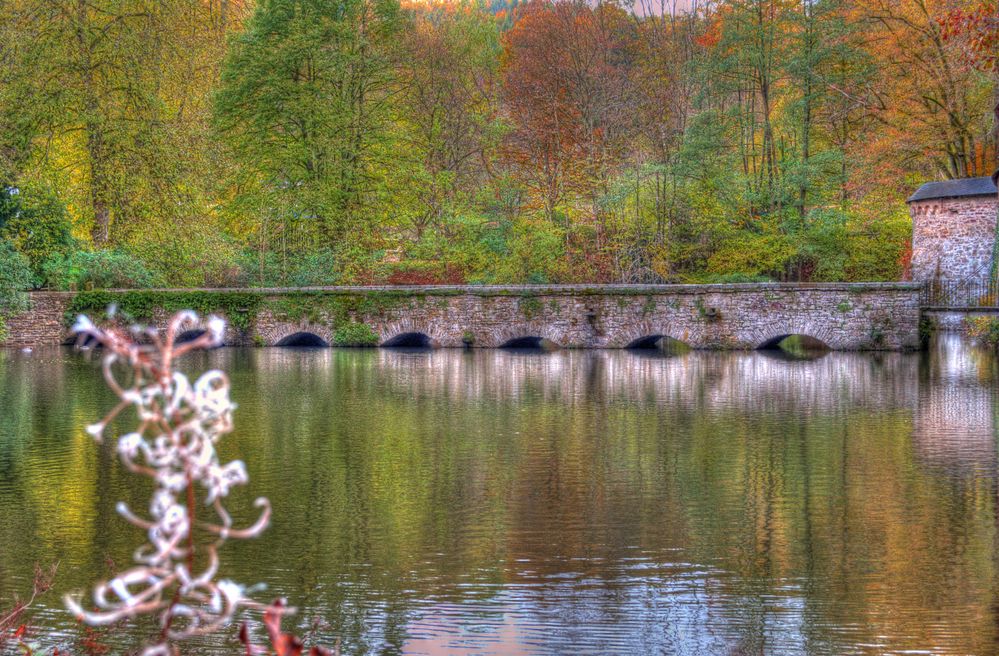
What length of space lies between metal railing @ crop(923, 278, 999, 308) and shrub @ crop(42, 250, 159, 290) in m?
19.4

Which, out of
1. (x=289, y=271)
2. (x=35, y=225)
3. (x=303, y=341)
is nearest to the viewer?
(x=35, y=225)

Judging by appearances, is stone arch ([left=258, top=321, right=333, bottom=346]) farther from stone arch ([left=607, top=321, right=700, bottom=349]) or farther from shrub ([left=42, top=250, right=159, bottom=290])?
stone arch ([left=607, top=321, right=700, bottom=349])

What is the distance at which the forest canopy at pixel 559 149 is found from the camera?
3203 cm

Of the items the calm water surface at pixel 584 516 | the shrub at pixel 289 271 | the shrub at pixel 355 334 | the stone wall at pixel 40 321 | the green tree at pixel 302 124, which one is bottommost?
the calm water surface at pixel 584 516

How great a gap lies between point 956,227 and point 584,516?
2209 cm

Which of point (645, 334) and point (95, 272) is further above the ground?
point (95, 272)

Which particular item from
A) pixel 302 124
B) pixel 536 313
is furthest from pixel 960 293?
pixel 302 124

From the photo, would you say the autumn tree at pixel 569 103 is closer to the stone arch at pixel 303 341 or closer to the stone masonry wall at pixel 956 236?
the stone arch at pixel 303 341

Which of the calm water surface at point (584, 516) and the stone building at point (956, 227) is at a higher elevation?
the stone building at point (956, 227)

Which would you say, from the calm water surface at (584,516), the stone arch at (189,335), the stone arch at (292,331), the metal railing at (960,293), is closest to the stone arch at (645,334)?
the metal railing at (960,293)

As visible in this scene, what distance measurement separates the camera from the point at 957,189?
28.6 metres

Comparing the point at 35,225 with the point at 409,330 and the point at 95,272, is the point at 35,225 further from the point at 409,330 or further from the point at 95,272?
the point at 409,330

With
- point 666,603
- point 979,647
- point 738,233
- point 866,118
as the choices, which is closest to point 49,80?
point 666,603

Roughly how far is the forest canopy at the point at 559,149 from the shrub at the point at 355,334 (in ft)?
10.7
